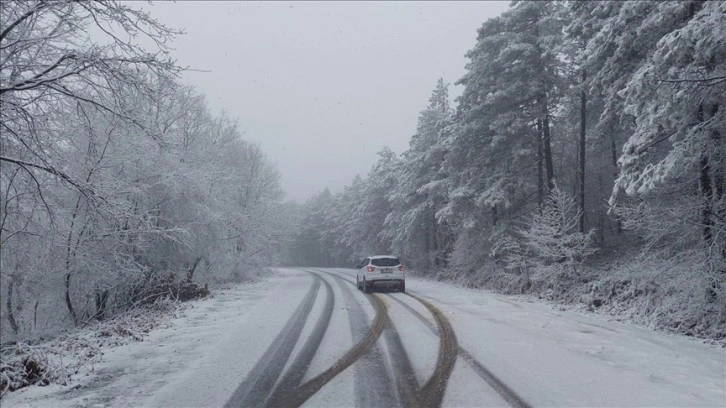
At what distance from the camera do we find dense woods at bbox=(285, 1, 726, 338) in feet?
33.5

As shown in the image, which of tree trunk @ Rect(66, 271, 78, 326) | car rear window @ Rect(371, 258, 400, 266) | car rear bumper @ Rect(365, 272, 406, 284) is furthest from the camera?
car rear window @ Rect(371, 258, 400, 266)

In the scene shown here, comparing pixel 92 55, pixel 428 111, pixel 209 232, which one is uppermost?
pixel 428 111

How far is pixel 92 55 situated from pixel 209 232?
1407cm

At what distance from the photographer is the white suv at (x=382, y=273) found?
2017cm

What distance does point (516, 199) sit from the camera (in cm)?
2438

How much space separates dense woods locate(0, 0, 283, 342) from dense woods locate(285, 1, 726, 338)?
420 inches

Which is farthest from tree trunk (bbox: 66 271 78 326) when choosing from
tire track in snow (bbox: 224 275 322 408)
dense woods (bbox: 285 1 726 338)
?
dense woods (bbox: 285 1 726 338)

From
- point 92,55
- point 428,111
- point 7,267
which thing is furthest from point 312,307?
point 428,111

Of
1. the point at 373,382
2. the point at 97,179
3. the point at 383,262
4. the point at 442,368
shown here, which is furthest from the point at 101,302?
the point at 442,368

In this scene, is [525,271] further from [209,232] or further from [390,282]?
[209,232]

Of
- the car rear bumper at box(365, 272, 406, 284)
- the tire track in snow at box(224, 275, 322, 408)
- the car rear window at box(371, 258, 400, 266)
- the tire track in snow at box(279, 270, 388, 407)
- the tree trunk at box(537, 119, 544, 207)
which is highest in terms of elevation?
the tree trunk at box(537, 119, 544, 207)

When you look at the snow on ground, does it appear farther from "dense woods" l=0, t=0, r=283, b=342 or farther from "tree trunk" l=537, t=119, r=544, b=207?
"tree trunk" l=537, t=119, r=544, b=207

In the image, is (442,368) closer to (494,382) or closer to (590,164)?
(494,382)

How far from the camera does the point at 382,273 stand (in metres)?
20.3
